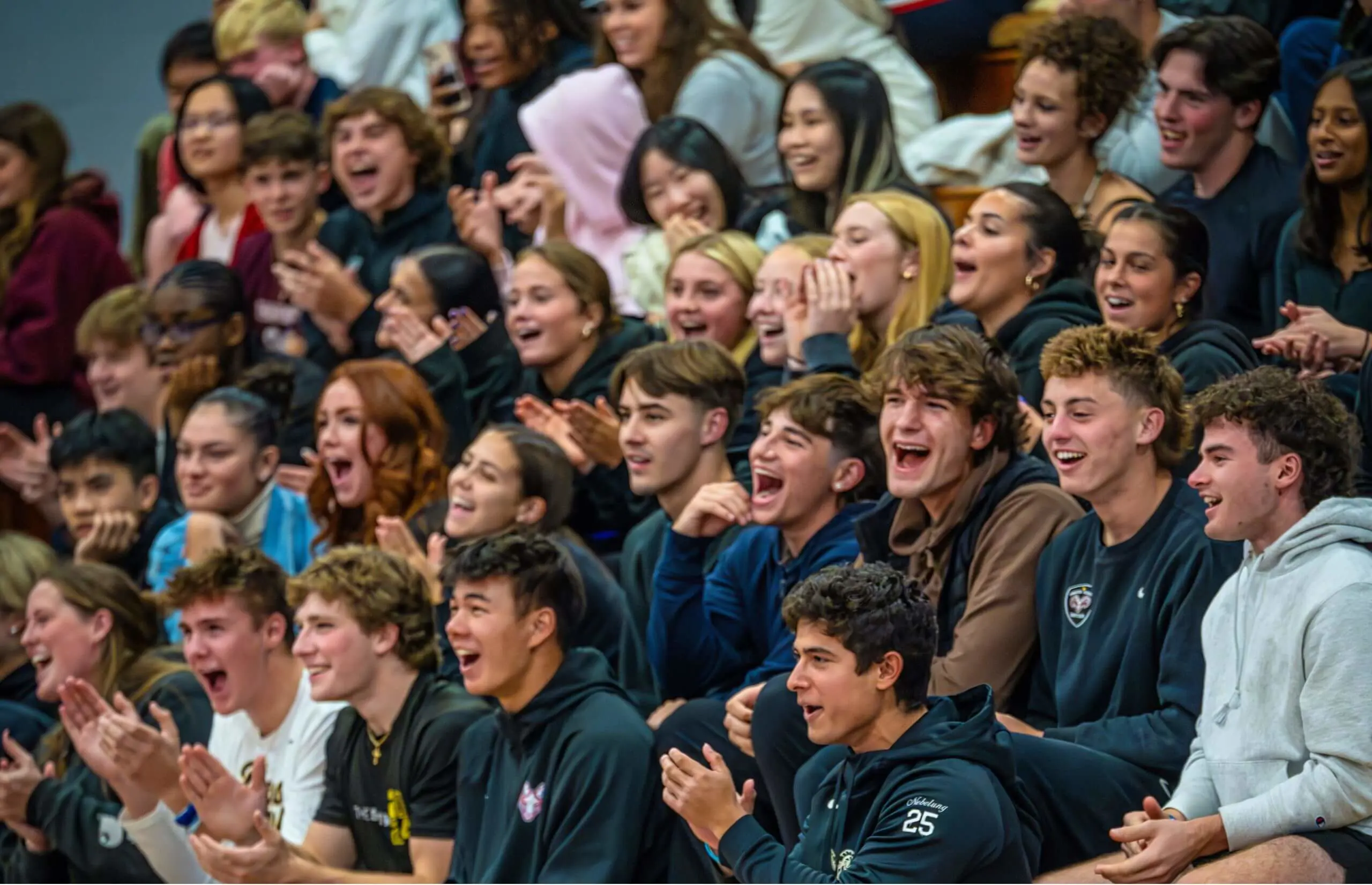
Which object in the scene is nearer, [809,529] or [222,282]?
[809,529]

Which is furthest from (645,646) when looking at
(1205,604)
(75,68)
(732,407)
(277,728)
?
(75,68)

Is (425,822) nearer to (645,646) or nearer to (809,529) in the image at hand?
(645,646)

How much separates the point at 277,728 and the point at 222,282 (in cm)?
230

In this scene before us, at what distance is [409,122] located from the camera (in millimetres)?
6465

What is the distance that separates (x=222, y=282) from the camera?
6.48 metres

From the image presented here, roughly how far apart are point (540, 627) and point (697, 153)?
2.00 meters

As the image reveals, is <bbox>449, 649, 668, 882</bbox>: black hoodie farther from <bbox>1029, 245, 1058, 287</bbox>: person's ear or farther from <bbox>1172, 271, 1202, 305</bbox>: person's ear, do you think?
<bbox>1172, 271, 1202, 305</bbox>: person's ear

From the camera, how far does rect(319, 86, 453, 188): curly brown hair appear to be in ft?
21.2

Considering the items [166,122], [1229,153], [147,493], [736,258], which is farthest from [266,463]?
[166,122]

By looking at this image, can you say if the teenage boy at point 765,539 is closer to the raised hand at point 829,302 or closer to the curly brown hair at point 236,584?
the raised hand at point 829,302

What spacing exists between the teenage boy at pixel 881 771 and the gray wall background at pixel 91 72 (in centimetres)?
662

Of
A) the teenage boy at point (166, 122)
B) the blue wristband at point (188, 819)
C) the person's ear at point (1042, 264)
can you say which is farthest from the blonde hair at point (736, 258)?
the teenage boy at point (166, 122)

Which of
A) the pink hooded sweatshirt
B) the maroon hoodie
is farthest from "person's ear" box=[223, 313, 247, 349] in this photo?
the pink hooded sweatshirt

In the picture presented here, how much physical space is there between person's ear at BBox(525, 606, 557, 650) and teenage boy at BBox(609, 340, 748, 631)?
46cm
